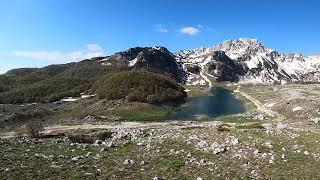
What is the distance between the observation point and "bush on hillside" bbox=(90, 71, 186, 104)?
144538 mm

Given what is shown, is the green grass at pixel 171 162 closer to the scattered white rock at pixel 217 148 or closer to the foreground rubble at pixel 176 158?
the foreground rubble at pixel 176 158

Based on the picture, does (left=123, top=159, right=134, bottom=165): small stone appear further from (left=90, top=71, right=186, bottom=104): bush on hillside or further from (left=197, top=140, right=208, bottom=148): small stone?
(left=90, top=71, right=186, bottom=104): bush on hillside

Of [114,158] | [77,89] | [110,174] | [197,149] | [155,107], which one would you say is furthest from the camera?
[77,89]

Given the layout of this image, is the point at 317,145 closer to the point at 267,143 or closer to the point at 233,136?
the point at 267,143

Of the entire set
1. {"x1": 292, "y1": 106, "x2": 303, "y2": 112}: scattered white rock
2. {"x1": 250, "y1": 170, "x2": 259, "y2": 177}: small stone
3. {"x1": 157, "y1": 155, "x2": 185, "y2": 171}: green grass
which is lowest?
{"x1": 250, "y1": 170, "x2": 259, "y2": 177}: small stone

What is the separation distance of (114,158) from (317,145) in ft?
62.7

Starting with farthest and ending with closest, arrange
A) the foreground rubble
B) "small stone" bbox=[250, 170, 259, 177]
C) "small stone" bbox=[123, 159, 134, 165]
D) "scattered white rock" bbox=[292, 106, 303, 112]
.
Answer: "scattered white rock" bbox=[292, 106, 303, 112] < "small stone" bbox=[123, 159, 134, 165] < the foreground rubble < "small stone" bbox=[250, 170, 259, 177]

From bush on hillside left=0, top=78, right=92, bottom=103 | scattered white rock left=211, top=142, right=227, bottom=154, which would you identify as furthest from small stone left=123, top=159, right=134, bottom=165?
bush on hillside left=0, top=78, right=92, bottom=103

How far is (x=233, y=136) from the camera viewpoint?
43.3 m

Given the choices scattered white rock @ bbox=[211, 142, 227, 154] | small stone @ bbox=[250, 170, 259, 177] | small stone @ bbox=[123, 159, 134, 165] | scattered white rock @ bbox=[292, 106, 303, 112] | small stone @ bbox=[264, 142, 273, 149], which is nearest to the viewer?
small stone @ bbox=[250, 170, 259, 177]

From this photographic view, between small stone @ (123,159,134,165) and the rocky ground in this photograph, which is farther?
small stone @ (123,159,134,165)

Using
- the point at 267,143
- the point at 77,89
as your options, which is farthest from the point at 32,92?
the point at 267,143

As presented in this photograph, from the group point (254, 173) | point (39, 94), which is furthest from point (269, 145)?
point (39, 94)

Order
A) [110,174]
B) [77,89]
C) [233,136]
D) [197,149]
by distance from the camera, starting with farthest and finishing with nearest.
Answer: [77,89], [233,136], [197,149], [110,174]
